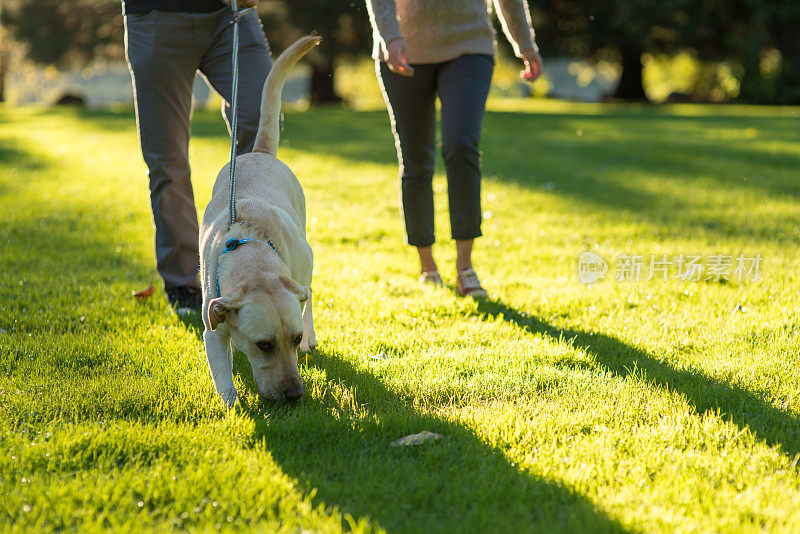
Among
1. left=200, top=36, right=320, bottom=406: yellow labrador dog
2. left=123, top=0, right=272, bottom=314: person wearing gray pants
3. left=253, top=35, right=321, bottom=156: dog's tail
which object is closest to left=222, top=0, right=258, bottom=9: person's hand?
left=123, top=0, right=272, bottom=314: person wearing gray pants

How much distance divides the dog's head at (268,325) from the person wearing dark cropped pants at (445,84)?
206 cm

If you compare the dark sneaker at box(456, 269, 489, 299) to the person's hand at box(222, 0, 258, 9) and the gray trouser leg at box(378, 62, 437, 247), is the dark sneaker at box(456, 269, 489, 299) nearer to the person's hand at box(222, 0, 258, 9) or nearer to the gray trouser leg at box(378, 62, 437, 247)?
the gray trouser leg at box(378, 62, 437, 247)

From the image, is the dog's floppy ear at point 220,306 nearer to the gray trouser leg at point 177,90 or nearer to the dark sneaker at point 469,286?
the gray trouser leg at point 177,90

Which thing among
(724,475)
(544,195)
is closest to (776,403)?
(724,475)

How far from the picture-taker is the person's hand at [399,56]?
15.2 ft

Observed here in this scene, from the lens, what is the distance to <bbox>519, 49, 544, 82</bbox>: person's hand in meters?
5.14

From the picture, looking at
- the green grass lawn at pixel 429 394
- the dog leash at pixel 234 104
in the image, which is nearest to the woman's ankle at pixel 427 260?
the green grass lawn at pixel 429 394

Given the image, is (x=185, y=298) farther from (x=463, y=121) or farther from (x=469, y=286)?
(x=463, y=121)

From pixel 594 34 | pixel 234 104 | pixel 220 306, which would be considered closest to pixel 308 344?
pixel 220 306

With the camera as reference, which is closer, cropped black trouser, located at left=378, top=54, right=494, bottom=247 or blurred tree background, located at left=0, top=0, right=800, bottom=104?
cropped black trouser, located at left=378, top=54, right=494, bottom=247

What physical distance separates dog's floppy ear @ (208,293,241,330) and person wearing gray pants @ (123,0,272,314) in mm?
1630

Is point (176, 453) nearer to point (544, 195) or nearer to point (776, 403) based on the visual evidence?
point (776, 403)

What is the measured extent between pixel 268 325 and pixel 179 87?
7.42ft

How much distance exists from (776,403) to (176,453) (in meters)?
2.54
